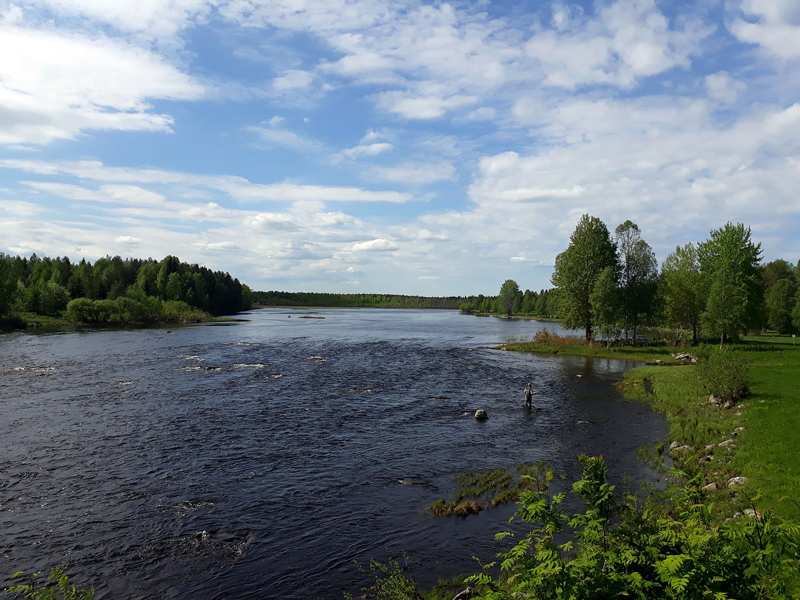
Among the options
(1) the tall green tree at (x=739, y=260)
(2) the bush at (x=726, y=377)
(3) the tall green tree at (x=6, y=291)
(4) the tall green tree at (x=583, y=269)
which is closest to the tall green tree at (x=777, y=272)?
(1) the tall green tree at (x=739, y=260)

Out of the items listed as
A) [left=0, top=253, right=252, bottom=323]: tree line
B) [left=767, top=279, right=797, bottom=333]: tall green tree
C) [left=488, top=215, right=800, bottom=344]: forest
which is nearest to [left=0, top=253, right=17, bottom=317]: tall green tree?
[left=0, top=253, right=252, bottom=323]: tree line

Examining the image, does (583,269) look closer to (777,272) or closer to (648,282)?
(648,282)

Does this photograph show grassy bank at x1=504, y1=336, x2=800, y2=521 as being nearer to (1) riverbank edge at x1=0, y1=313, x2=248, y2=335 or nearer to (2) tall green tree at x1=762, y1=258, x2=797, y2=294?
(2) tall green tree at x1=762, y1=258, x2=797, y2=294

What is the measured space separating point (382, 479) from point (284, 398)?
17987 millimetres

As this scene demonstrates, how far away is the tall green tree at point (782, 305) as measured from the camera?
88.7 meters

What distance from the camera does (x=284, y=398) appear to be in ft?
121

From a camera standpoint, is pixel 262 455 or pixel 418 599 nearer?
pixel 418 599

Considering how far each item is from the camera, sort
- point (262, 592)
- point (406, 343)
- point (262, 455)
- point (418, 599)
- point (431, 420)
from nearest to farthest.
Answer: point (418, 599) → point (262, 592) → point (262, 455) → point (431, 420) → point (406, 343)

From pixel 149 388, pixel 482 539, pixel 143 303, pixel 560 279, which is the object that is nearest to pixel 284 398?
pixel 149 388

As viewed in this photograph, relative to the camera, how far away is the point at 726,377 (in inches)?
1175

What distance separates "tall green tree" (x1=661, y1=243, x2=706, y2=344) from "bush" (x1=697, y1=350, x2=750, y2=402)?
39795 millimetres

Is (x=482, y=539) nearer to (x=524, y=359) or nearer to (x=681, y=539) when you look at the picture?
(x=681, y=539)

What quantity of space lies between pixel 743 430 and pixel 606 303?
46235mm

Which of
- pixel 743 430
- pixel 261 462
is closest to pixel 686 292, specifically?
pixel 743 430
